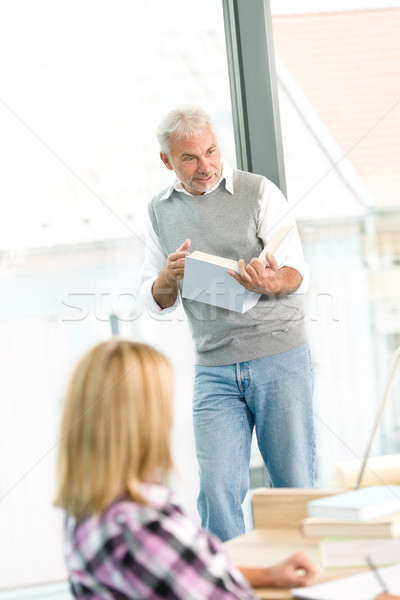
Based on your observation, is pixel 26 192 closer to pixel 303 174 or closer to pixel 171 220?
pixel 171 220

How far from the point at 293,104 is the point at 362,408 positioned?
105 cm

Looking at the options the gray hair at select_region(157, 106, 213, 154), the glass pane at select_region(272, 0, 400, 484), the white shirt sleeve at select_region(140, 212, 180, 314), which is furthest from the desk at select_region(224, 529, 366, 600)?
the glass pane at select_region(272, 0, 400, 484)

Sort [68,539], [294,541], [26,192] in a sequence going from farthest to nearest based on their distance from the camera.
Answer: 1. [26,192]
2. [294,541]
3. [68,539]

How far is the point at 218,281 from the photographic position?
174cm

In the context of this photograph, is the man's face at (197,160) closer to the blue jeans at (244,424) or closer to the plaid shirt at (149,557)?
the blue jeans at (244,424)

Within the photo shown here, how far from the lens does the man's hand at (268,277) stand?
5.58 ft

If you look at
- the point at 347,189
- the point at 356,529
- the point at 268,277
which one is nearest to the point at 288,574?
the point at 356,529

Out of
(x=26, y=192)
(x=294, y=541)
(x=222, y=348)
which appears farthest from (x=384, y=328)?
(x=294, y=541)

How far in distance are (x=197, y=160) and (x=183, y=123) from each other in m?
0.10

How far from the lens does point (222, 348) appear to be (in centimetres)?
183

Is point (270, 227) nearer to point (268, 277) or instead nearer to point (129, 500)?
point (268, 277)

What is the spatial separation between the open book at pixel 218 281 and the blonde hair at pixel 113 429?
32.5 inches

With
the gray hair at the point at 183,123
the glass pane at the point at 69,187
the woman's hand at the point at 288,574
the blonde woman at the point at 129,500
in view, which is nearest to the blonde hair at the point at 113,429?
the blonde woman at the point at 129,500

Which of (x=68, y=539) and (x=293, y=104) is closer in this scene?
(x=68, y=539)
